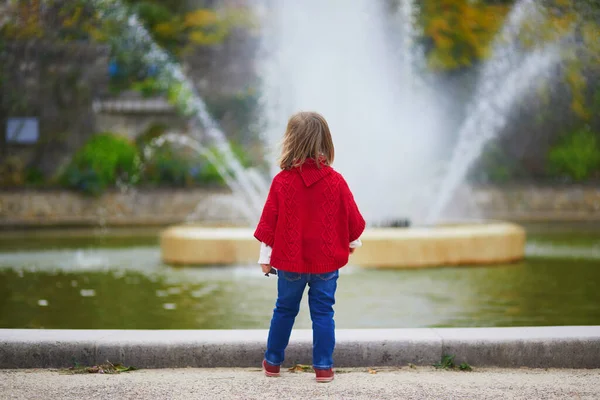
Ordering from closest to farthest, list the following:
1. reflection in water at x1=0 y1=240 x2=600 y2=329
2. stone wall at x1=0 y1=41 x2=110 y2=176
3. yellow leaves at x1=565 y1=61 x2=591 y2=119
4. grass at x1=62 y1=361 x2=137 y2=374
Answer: grass at x1=62 y1=361 x2=137 y2=374 → reflection in water at x1=0 y1=240 x2=600 y2=329 → yellow leaves at x1=565 y1=61 x2=591 y2=119 → stone wall at x1=0 y1=41 x2=110 y2=176

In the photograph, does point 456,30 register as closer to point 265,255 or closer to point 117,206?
point 117,206

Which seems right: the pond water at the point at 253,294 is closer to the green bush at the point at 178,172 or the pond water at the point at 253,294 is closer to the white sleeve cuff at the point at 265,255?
the white sleeve cuff at the point at 265,255

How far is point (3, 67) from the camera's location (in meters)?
24.4

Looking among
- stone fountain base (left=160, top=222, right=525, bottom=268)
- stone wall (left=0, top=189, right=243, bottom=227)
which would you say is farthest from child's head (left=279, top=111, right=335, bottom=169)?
stone wall (left=0, top=189, right=243, bottom=227)

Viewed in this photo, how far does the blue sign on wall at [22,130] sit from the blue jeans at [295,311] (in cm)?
2237

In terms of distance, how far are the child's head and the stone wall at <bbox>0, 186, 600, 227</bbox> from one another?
1672 cm

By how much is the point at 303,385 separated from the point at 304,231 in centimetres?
75

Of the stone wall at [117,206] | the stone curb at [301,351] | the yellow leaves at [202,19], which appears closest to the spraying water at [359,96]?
the yellow leaves at [202,19]

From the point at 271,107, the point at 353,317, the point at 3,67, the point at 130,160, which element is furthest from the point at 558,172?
the point at 353,317

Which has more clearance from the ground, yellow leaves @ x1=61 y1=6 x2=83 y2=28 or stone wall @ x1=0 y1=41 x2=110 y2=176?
yellow leaves @ x1=61 y1=6 x2=83 y2=28

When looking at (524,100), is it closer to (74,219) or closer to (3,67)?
(74,219)

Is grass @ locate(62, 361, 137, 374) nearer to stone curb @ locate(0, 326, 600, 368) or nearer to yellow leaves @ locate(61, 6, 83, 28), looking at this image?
stone curb @ locate(0, 326, 600, 368)

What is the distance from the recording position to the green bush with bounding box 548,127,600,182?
78.1ft

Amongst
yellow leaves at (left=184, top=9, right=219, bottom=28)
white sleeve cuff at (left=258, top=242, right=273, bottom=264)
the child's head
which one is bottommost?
white sleeve cuff at (left=258, top=242, right=273, bottom=264)
